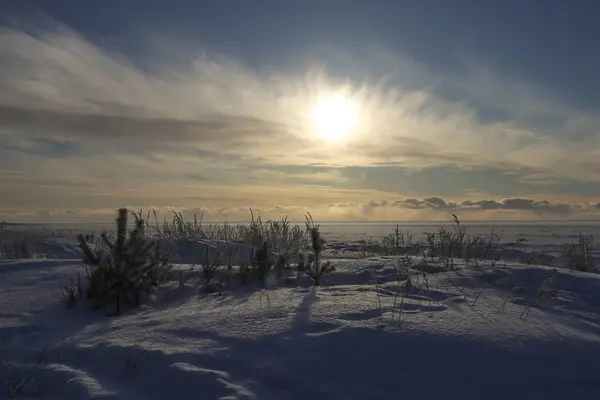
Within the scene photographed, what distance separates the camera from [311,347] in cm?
268

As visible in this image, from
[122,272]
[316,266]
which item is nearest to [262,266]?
[316,266]

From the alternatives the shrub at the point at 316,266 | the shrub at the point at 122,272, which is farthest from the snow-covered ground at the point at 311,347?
the shrub at the point at 316,266

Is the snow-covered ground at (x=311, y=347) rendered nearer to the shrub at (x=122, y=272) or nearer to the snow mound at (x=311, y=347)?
the snow mound at (x=311, y=347)

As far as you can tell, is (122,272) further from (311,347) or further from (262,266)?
(311,347)

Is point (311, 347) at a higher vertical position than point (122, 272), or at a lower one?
lower

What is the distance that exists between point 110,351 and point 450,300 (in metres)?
2.49

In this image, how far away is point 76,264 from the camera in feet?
17.8

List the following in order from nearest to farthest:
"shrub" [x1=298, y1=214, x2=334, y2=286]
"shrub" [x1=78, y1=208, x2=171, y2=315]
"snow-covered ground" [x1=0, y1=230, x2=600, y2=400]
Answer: "snow-covered ground" [x1=0, y1=230, x2=600, y2=400] < "shrub" [x1=78, y1=208, x2=171, y2=315] < "shrub" [x1=298, y1=214, x2=334, y2=286]

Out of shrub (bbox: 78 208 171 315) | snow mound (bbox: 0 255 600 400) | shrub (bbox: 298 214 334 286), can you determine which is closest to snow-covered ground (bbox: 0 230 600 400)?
snow mound (bbox: 0 255 600 400)

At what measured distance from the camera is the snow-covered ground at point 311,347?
2.35 meters

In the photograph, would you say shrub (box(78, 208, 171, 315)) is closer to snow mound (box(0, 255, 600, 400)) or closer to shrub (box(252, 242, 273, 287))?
snow mound (box(0, 255, 600, 400))

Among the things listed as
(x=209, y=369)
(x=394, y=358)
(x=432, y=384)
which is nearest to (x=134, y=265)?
(x=209, y=369)

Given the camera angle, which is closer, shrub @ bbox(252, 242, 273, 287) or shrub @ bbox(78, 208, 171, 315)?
shrub @ bbox(78, 208, 171, 315)

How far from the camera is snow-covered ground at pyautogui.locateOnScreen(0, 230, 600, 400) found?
235cm
